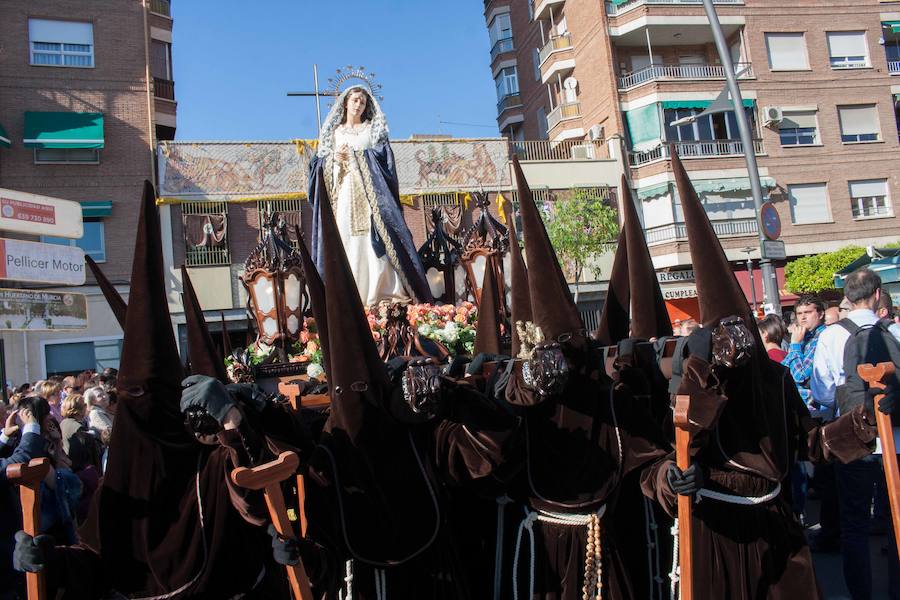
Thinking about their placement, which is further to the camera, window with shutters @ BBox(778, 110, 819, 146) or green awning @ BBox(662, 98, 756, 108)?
window with shutters @ BBox(778, 110, 819, 146)

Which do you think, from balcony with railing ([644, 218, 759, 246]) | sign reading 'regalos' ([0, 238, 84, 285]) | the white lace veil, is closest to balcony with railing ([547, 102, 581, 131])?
balcony with railing ([644, 218, 759, 246])

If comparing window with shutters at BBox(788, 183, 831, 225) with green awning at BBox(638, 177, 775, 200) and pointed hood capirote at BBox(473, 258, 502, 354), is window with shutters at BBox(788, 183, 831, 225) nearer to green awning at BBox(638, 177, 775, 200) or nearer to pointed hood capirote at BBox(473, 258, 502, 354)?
green awning at BBox(638, 177, 775, 200)

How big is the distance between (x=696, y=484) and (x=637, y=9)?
26.6m

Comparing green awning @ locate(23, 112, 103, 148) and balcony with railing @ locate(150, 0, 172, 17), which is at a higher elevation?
balcony with railing @ locate(150, 0, 172, 17)

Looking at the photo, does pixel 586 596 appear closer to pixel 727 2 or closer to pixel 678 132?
pixel 678 132

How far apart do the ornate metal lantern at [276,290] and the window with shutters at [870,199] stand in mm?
25799

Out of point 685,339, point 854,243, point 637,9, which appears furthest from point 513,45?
point 685,339

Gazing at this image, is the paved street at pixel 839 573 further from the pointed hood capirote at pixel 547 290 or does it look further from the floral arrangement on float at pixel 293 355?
the floral arrangement on float at pixel 293 355

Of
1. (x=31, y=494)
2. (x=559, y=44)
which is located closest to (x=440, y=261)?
(x=31, y=494)

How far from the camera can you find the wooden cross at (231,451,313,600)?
2900 mm

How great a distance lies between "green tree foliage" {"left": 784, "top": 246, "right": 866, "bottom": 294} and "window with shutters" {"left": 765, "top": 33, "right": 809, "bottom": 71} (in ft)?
23.3

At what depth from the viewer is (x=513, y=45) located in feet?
115

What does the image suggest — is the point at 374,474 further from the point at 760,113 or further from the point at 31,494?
the point at 760,113

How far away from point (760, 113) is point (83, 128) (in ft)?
72.5
